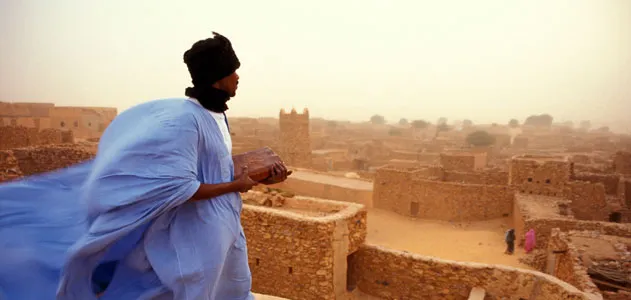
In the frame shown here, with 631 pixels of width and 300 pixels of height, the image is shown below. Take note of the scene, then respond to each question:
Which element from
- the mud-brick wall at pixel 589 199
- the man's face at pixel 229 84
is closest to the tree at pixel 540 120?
the mud-brick wall at pixel 589 199

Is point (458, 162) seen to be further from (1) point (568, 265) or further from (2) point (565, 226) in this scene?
(1) point (568, 265)

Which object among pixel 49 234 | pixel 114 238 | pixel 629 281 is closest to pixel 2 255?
pixel 49 234

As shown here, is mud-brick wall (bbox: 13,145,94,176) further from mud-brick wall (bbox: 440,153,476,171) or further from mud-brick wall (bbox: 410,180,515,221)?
mud-brick wall (bbox: 440,153,476,171)

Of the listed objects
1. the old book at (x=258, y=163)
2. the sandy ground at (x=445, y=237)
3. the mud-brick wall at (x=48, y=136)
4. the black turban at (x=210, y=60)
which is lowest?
the sandy ground at (x=445, y=237)

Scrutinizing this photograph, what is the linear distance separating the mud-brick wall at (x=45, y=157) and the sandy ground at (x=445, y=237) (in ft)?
30.3

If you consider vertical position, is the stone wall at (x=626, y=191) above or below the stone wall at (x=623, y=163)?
below

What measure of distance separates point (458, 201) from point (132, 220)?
15.5 metres

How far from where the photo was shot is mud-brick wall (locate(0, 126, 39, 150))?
46.0 feet

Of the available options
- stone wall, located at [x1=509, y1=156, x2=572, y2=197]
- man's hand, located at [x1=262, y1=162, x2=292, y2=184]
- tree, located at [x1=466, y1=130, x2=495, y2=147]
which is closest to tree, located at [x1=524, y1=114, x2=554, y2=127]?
tree, located at [x1=466, y1=130, x2=495, y2=147]

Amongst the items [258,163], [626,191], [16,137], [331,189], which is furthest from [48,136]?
[626,191]

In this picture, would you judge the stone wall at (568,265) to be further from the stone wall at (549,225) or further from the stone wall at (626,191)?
the stone wall at (626,191)

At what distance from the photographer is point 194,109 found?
1942mm

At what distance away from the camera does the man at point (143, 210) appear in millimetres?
1696

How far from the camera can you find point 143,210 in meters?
1.69
